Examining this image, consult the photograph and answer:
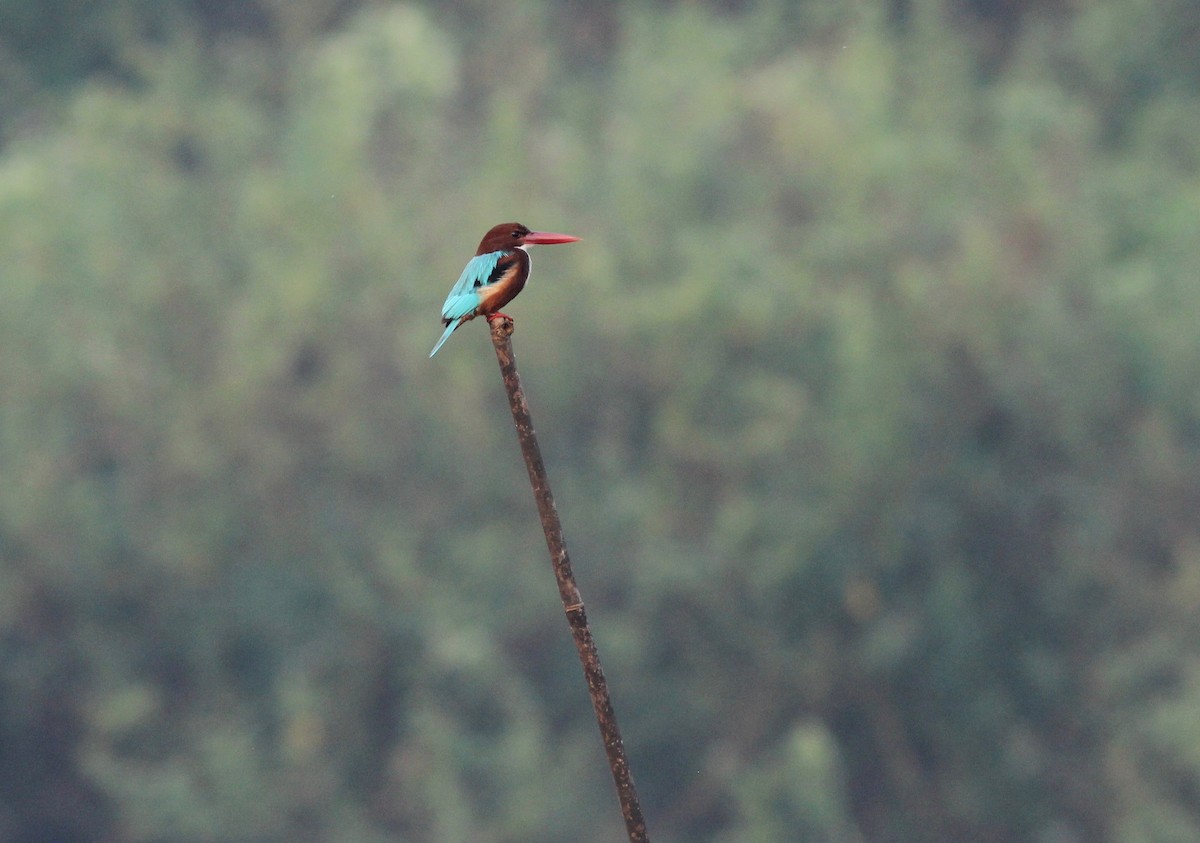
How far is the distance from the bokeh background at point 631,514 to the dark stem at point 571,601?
11.1 m

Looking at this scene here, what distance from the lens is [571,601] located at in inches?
121

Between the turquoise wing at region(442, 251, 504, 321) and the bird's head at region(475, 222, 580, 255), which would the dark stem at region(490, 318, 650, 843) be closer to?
the turquoise wing at region(442, 251, 504, 321)

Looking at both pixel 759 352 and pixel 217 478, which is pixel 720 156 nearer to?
pixel 759 352

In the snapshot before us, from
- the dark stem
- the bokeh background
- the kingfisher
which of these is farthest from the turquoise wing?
the bokeh background

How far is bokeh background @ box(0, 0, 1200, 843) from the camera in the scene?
1484cm

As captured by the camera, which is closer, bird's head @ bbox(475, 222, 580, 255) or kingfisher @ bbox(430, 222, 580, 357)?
kingfisher @ bbox(430, 222, 580, 357)

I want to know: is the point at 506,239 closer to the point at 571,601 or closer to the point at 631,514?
the point at 571,601

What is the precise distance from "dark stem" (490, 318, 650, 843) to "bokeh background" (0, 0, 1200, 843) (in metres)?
11.1

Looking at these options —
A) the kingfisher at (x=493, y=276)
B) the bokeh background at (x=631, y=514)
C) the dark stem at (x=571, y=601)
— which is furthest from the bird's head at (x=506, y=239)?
the bokeh background at (x=631, y=514)

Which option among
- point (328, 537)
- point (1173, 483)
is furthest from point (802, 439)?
point (328, 537)

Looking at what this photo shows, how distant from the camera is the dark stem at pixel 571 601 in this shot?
3.01 m

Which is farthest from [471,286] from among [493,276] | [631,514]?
[631,514]

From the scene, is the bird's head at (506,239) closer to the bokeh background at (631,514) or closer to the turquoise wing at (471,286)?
the turquoise wing at (471,286)

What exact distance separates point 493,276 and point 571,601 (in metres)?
0.74
